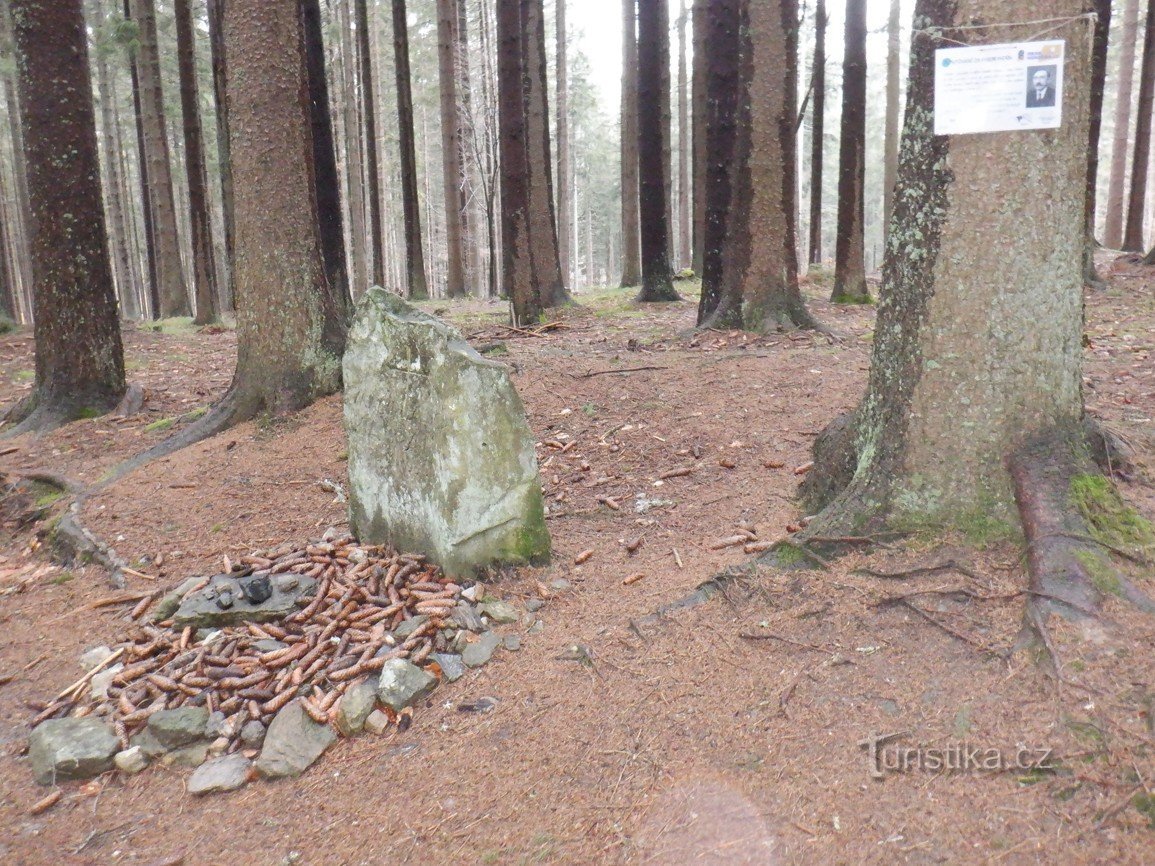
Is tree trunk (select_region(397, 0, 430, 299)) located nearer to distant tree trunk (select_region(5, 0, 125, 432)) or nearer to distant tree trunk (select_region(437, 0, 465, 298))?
distant tree trunk (select_region(437, 0, 465, 298))

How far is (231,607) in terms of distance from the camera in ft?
14.7

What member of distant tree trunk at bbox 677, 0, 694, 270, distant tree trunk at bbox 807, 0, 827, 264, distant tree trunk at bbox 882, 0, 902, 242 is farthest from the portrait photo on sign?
distant tree trunk at bbox 677, 0, 694, 270

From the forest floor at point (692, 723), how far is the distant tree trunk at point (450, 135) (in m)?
16.4

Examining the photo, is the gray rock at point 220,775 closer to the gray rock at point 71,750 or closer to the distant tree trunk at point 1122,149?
the gray rock at point 71,750

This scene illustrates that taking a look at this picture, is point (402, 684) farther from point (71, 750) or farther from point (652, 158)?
point (652, 158)

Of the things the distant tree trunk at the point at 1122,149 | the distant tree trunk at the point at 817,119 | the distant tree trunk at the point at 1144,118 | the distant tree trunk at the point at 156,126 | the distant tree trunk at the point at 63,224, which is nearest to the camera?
the distant tree trunk at the point at 63,224

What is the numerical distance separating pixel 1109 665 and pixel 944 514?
987 mm

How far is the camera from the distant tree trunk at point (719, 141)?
9.93 metres

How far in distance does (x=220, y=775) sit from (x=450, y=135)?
64.4 ft

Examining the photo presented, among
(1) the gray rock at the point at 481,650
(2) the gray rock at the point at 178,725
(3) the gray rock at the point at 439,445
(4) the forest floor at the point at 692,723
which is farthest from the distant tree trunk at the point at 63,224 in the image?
(1) the gray rock at the point at 481,650

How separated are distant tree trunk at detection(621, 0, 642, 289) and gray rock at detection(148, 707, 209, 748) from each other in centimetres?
1793

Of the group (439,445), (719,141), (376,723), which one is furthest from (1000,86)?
(719,141)

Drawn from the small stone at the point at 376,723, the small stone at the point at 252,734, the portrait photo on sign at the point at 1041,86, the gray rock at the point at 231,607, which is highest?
the portrait photo on sign at the point at 1041,86

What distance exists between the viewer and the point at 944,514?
363cm
